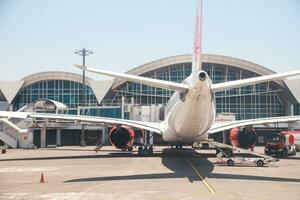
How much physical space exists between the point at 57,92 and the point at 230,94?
123 feet

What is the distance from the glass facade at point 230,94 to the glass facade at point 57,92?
876cm

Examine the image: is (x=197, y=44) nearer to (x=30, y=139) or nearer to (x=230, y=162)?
(x=230, y=162)

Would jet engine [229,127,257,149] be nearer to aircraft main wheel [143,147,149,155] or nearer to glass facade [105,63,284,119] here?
aircraft main wheel [143,147,149,155]

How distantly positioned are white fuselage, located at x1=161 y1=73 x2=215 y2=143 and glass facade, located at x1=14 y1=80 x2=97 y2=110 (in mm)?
62734

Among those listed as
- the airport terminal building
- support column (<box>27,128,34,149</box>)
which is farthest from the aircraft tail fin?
the airport terminal building

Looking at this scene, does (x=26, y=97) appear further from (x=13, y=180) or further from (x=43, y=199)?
(x=43, y=199)

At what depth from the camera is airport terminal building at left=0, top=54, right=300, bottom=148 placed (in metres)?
80.6

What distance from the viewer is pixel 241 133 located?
34062 millimetres

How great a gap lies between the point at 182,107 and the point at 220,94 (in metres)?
61.9

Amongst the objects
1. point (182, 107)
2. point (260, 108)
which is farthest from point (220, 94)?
point (182, 107)

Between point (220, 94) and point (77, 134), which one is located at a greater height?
point (220, 94)

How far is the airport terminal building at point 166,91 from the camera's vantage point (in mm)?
80625

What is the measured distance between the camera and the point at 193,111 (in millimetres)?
21812

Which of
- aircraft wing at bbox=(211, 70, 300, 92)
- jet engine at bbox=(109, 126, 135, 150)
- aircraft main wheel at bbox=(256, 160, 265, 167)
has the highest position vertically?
aircraft wing at bbox=(211, 70, 300, 92)
